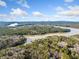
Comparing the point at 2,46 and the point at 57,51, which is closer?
the point at 57,51

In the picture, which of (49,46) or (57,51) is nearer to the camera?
(57,51)

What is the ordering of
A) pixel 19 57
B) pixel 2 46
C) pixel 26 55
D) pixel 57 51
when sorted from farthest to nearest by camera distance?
1. pixel 2 46
2. pixel 57 51
3. pixel 26 55
4. pixel 19 57

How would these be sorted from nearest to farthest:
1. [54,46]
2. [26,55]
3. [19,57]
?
[19,57]
[26,55]
[54,46]

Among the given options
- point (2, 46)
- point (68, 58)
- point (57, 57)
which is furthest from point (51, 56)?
point (2, 46)

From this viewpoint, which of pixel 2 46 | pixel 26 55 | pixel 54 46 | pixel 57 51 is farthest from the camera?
pixel 2 46

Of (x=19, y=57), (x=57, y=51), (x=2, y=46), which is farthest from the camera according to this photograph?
(x=2, y=46)

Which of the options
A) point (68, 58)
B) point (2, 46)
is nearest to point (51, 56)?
point (68, 58)

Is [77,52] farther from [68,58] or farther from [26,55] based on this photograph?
[26,55]

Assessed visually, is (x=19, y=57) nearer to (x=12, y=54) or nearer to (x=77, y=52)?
(x=12, y=54)
